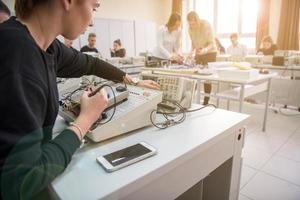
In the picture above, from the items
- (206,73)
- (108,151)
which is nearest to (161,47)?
(206,73)

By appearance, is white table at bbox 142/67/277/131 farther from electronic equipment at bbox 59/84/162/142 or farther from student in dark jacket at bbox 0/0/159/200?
student in dark jacket at bbox 0/0/159/200

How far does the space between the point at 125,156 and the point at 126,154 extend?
12mm

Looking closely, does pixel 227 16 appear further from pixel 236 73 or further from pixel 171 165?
→ pixel 171 165

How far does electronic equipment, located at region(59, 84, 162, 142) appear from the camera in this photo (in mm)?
694

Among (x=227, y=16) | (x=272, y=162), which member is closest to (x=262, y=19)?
(x=227, y=16)

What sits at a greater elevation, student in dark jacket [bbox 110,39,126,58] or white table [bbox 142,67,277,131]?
student in dark jacket [bbox 110,39,126,58]

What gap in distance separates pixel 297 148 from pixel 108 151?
86.5 inches

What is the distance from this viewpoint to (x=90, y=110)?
0.65m

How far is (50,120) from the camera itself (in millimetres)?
606

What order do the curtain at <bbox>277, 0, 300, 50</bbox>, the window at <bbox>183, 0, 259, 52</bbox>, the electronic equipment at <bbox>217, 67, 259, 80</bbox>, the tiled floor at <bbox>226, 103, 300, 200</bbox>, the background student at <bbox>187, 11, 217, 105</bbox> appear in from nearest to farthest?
the tiled floor at <bbox>226, 103, 300, 200</bbox> → the electronic equipment at <bbox>217, 67, 259, 80</bbox> → the background student at <bbox>187, 11, 217, 105</bbox> → the curtain at <bbox>277, 0, 300, 50</bbox> → the window at <bbox>183, 0, 259, 52</bbox>

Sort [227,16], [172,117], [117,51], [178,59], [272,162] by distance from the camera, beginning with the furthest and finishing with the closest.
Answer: [227,16], [117,51], [178,59], [272,162], [172,117]

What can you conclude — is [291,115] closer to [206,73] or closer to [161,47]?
[206,73]

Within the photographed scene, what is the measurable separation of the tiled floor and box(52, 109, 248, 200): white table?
723 millimetres

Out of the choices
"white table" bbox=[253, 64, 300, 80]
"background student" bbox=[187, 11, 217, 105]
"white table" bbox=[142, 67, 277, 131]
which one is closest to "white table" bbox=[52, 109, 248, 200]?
"white table" bbox=[142, 67, 277, 131]
